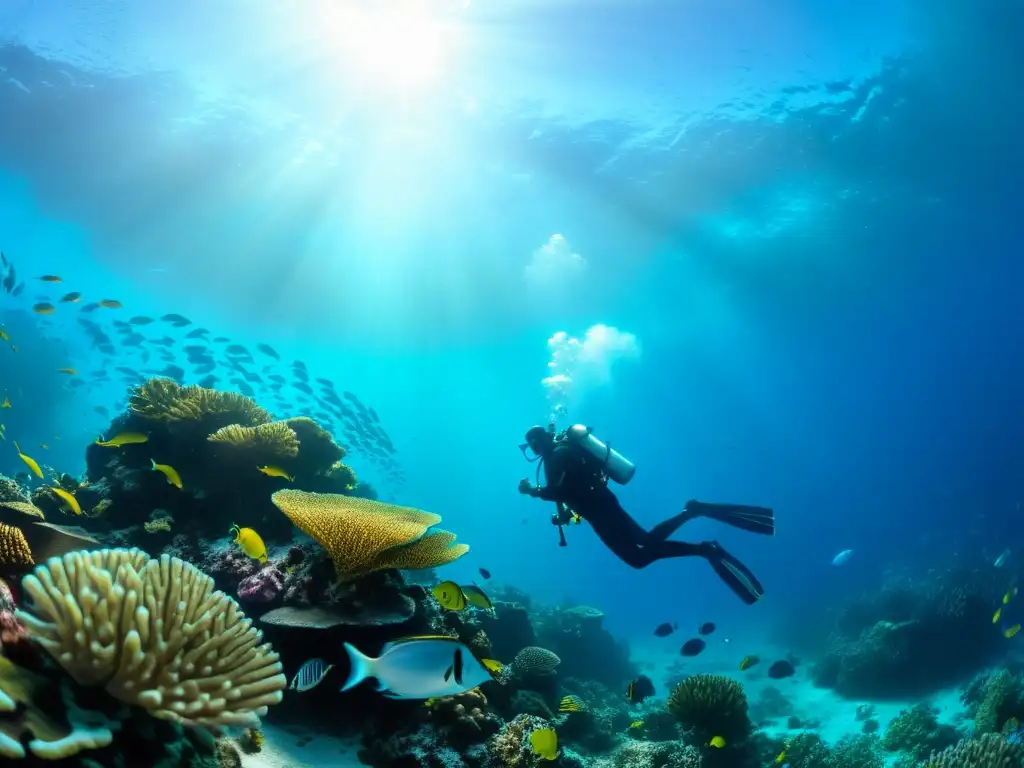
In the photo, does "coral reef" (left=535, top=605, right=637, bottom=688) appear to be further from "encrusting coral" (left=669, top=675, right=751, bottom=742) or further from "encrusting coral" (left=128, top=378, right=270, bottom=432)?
"encrusting coral" (left=128, top=378, right=270, bottom=432)

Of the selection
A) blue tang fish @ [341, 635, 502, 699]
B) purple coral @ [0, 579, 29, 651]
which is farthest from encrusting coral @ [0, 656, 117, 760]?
blue tang fish @ [341, 635, 502, 699]

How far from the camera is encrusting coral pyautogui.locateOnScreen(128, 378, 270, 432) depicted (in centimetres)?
726

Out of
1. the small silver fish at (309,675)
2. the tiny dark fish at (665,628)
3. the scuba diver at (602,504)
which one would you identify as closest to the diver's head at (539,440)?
the scuba diver at (602,504)

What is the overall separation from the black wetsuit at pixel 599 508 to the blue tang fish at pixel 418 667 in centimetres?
537

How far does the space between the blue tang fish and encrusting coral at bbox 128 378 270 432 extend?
584 cm

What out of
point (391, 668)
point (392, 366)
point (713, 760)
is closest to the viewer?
point (391, 668)

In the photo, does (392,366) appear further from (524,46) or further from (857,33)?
(857,33)

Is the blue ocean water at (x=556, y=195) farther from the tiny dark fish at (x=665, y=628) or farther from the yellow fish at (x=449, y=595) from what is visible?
the yellow fish at (x=449, y=595)

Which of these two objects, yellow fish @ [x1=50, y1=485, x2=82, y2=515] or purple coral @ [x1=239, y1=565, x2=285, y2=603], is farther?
yellow fish @ [x1=50, y1=485, x2=82, y2=515]

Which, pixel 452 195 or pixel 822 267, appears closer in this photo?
pixel 452 195

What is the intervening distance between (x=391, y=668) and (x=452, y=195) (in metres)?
30.8

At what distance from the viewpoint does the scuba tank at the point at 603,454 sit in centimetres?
883

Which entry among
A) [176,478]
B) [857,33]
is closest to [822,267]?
[857,33]

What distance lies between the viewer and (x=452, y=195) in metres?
30.8
